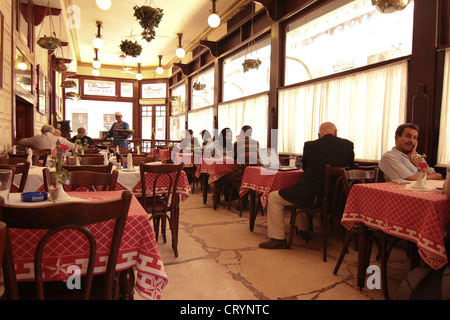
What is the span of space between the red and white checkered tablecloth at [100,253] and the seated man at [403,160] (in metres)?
2.45

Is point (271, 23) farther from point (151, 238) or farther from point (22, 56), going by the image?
point (151, 238)

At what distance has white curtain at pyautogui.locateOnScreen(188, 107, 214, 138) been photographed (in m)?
10.3

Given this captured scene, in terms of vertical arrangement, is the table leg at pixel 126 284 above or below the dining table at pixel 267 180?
below

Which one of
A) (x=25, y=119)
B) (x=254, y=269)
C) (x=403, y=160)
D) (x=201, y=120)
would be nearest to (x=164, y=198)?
(x=254, y=269)

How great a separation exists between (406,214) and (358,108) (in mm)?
3039

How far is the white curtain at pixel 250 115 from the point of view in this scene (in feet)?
23.6

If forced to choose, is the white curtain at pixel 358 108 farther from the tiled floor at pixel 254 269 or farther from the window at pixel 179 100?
the window at pixel 179 100

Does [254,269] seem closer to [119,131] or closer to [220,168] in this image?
[220,168]

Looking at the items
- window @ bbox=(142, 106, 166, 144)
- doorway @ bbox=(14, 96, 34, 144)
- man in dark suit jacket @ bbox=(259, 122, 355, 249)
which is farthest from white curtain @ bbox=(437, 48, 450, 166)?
window @ bbox=(142, 106, 166, 144)

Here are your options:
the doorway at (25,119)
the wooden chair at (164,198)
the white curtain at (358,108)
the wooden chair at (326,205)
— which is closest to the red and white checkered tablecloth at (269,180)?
the wooden chair at (326,205)

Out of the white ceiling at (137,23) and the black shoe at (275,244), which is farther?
the white ceiling at (137,23)
